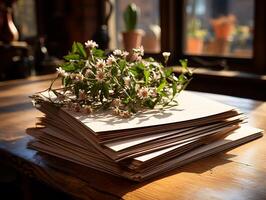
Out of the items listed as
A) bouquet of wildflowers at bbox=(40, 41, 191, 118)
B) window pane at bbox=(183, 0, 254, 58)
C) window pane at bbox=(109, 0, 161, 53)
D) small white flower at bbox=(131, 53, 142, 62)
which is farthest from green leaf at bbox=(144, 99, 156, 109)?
window pane at bbox=(109, 0, 161, 53)

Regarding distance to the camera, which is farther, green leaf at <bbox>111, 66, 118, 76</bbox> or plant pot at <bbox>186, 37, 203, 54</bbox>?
plant pot at <bbox>186, 37, 203, 54</bbox>

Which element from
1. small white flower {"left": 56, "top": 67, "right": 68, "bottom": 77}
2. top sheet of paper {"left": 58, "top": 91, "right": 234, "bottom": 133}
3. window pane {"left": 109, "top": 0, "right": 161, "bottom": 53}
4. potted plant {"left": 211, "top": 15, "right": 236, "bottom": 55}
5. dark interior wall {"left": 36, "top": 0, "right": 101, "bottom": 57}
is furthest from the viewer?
dark interior wall {"left": 36, "top": 0, "right": 101, "bottom": 57}

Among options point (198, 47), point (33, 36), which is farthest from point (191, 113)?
point (33, 36)

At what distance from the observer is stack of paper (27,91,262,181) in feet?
2.30

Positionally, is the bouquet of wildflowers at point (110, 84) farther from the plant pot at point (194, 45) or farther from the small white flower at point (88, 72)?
the plant pot at point (194, 45)

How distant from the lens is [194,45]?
8.64 feet

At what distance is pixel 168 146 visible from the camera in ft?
2.44

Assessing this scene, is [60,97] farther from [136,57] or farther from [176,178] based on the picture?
[176,178]

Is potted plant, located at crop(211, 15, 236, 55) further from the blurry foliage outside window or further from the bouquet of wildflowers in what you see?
the bouquet of wildflowers

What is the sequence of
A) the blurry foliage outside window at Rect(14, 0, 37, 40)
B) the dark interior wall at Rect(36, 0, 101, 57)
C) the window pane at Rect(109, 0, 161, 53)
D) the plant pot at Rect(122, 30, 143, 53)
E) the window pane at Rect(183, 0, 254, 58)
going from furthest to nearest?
the blurry foliage outside window at Rect(14, 0, 37, 40), the dark interior wall at Rect(36, 0, 101, 57), the window pane at Rect(109, 0, 161, 53), the window pane at Rect(183, 0, 254, 58), the plant pot at Rect(122, 30, 143, 53)

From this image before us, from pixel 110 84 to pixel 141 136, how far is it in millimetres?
165

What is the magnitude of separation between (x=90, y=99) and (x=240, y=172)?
0.35 m

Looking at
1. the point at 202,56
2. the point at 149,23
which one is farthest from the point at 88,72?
the point at 149,23

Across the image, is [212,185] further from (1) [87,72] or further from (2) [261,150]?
(1) [87,72]
